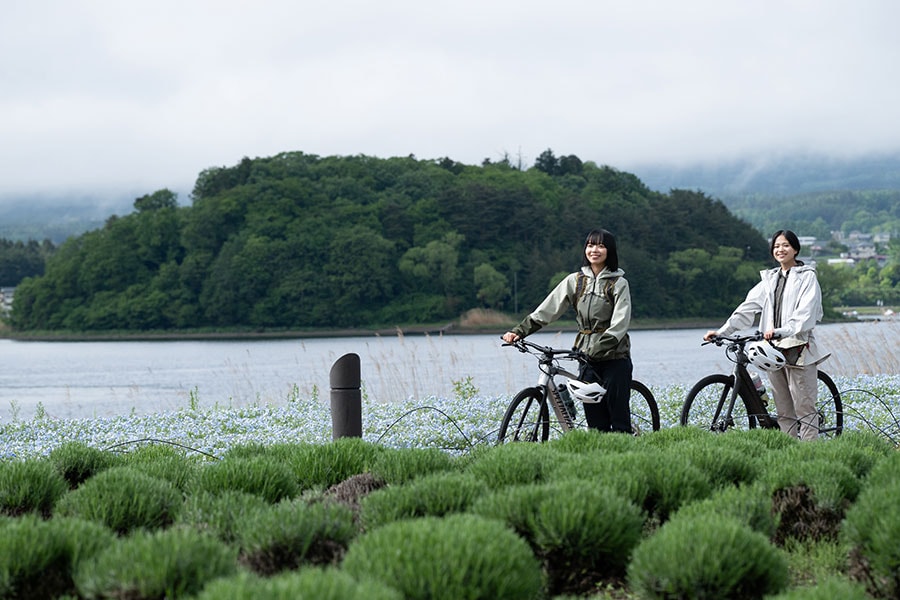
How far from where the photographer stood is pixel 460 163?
83438 millimetres

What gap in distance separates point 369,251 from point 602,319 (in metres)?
55.6

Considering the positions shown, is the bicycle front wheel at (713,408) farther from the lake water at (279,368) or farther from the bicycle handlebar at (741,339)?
the lake water at (279,368)

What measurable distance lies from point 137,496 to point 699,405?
517 centimetres

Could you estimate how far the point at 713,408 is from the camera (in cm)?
871

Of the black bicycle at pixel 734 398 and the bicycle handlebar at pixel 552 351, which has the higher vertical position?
the bicycle handlebar at pixel 552 351

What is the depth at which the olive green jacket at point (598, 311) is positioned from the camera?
23.5ft

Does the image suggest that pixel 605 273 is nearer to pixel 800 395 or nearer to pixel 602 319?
pixel 602 319

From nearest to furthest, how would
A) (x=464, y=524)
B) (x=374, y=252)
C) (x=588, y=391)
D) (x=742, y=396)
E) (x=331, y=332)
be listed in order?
1. (x=464, y=524)
2. (x=588, y=391)
3. (x=742, y=396)
4. (x=331, y=332)
5. (x=374, y=252)

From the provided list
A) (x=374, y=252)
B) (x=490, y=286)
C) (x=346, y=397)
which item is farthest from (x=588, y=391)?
(x=374, y=252)

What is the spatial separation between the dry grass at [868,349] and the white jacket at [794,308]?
675 centimetres

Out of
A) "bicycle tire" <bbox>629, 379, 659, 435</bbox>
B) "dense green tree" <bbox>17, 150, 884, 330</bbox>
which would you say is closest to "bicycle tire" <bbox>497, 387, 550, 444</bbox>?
"bicycle tire" <bbox>629, 379, 659, 435</bbox>

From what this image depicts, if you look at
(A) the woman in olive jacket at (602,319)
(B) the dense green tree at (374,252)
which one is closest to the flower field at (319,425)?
(A) the woman in olive jacket at (602,319)

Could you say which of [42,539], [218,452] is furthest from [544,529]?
[218,452]

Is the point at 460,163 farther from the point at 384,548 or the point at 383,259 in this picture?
the point at 384,548
